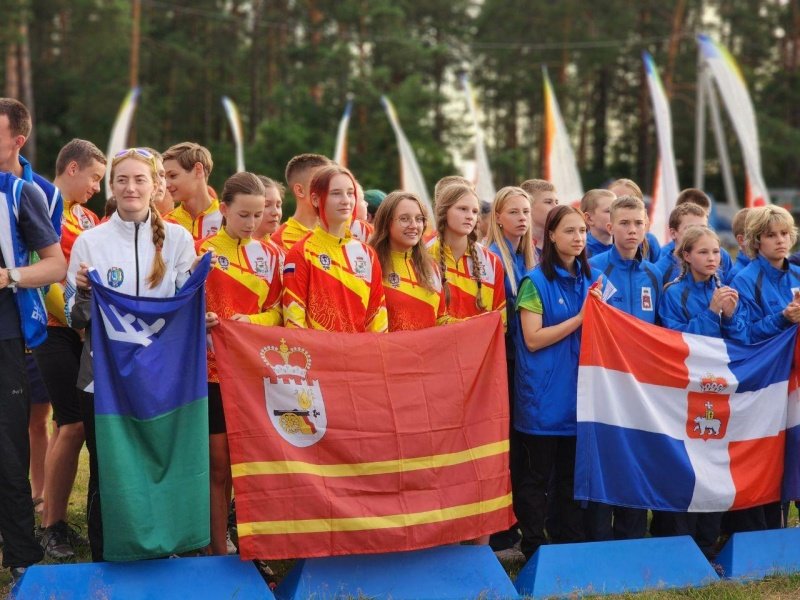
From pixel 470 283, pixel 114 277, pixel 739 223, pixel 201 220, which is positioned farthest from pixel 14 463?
pixel 739 223

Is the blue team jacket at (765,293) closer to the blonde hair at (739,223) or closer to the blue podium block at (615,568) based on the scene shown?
the blonde hair at (739,223)

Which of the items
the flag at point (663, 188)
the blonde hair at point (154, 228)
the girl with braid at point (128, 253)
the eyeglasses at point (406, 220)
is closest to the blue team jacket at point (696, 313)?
the eyeglasses at point (406, 220)

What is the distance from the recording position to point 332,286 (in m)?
4.93

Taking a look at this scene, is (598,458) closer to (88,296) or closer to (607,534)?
(607,534)

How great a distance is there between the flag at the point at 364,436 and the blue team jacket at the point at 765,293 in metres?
1.60

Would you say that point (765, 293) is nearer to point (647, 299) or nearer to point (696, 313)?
point (696, 313)

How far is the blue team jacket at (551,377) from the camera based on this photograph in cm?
521

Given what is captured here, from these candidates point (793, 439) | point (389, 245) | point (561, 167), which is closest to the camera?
point (389, 245)

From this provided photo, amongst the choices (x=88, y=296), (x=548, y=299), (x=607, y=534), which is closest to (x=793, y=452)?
(x=607, y=534)

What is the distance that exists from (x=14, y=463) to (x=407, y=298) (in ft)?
6.88

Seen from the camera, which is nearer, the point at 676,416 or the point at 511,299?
the point at 676,416

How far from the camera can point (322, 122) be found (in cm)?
3659

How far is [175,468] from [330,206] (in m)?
1.50

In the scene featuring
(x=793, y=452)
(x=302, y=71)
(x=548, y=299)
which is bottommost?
(x=793, y=452)
